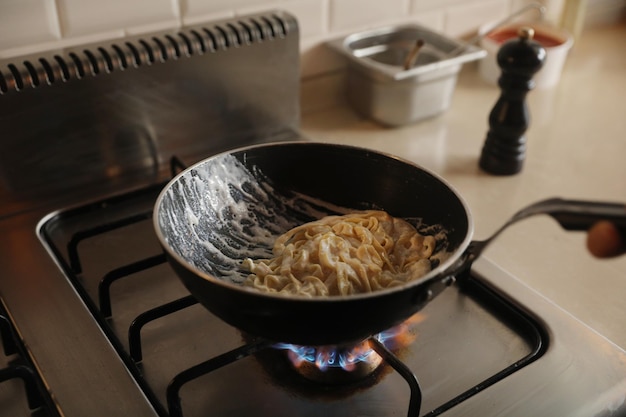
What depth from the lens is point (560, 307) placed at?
2.28 feet

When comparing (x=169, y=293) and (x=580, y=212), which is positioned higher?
(x=580, y=212)

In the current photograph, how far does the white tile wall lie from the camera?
A: 32.1 inches

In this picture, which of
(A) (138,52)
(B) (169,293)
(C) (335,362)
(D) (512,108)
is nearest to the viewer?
(C) (335,362)

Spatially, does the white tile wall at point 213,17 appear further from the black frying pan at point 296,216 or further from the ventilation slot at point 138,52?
the black frying pan at point 296,216

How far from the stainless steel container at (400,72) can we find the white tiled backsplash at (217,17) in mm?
33

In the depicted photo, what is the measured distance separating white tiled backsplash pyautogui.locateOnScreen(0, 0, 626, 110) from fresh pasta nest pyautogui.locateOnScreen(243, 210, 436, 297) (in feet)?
1.29

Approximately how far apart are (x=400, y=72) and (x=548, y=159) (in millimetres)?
254

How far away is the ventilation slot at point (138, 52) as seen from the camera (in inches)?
30.1

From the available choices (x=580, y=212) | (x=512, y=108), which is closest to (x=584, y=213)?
(x=580, y=212)

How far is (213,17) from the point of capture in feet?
3.11

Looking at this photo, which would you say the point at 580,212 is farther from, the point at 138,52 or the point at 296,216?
the point at 138,52

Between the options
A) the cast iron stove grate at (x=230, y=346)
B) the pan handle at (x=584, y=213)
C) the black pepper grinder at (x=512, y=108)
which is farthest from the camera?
the black pepper grinder at (x=512, y=108)

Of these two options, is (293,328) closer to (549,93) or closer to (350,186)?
(350,186)

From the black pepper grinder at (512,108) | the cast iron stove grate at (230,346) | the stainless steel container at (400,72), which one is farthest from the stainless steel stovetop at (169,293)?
the black pepper grinder at (512,108)
